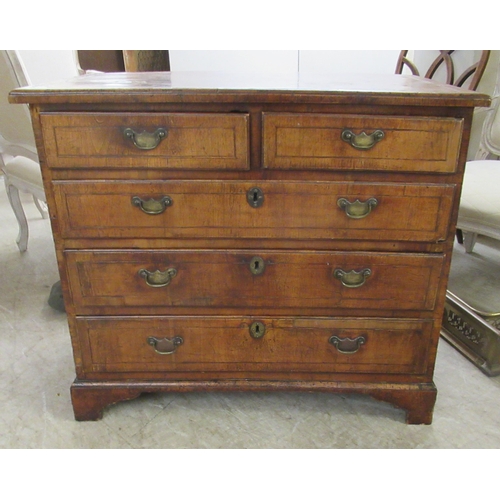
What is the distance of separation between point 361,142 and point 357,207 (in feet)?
0.55

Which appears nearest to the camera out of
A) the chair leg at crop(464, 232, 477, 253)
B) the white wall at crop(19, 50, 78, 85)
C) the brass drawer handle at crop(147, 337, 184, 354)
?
the brass drawer handle at crop(147, 337, 184, 354)

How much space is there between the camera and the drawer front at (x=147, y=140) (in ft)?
3.72

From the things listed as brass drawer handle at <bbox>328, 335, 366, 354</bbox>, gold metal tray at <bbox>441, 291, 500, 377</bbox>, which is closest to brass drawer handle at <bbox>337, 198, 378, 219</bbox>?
brass drawer handle at <bbox>328, 335, 366, 354</bbox>

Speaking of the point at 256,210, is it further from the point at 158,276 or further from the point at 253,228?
the point at 158,276

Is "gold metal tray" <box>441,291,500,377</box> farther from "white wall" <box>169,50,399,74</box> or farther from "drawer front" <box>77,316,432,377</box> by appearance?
"white wall" <box>169,50,399,74</box>

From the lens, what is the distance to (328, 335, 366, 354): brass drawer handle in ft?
4.45

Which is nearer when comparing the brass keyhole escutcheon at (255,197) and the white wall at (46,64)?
the brass keyhole escutcheon at (255,197)

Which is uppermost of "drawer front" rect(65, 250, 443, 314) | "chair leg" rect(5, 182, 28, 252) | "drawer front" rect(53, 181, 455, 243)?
"drawer front" rect(53, 181, 455, 243)

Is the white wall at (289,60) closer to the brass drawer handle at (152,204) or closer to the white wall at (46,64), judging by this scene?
Result: the white wall at (46,64)

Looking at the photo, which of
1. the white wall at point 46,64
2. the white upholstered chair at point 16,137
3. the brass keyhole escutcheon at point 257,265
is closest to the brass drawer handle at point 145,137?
the brass keyhole escutcheon at point 257,265

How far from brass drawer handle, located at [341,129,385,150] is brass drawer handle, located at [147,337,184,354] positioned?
0.73m

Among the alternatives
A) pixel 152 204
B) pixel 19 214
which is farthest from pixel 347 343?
pixel 19 214

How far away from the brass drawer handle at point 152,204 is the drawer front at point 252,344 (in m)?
0.33

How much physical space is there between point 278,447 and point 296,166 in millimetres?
816
